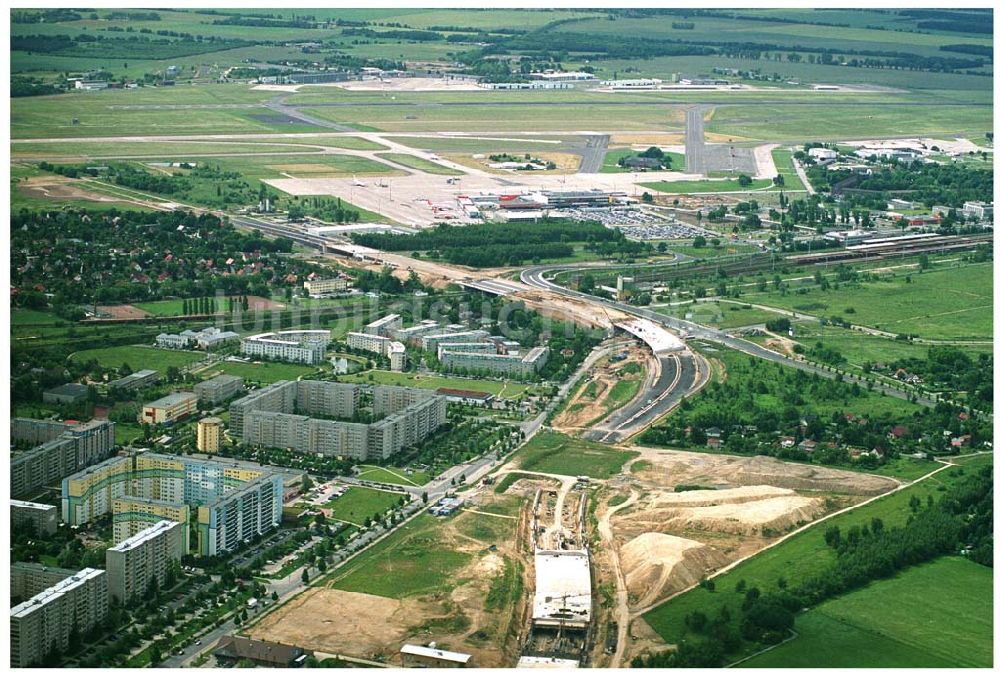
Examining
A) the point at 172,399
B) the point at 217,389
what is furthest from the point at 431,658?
the point at 217,389

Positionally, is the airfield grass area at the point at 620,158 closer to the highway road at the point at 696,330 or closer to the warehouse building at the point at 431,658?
the highway road at the point at 696,330

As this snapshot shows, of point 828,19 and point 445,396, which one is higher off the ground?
point 828,19

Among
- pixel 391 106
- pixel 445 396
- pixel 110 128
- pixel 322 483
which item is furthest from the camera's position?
pixel 391 106

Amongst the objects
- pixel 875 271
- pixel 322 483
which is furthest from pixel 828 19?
pixel 322 483

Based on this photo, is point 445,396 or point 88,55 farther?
point 88,55

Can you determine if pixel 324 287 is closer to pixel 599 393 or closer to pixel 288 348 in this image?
pixel 288 348

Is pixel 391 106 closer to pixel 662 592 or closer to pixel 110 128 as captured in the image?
pixel 110 128
